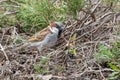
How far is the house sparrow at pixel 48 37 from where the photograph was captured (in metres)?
5.07

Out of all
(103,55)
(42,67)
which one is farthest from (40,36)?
(103,55)

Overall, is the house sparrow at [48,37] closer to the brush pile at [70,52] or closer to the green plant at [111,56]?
the brush pile at [70,52]

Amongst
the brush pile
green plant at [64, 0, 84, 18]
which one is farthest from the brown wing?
green plant at [64, 0, 84, 18]

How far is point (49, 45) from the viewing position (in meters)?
5.05

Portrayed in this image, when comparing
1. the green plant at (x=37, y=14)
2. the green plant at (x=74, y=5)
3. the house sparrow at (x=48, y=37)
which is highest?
the green plant at (x=37, y=14)

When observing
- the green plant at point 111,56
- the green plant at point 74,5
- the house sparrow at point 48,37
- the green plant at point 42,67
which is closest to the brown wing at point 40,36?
the house sparrow at point 48,37

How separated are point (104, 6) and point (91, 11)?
0.92 ft

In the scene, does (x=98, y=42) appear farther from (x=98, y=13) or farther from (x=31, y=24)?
(x=31, y=24)

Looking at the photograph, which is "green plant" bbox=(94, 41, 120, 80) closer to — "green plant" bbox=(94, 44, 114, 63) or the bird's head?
"green plant" bbox=(94, 44, 114, 63)

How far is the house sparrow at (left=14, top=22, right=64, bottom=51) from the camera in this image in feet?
16.6

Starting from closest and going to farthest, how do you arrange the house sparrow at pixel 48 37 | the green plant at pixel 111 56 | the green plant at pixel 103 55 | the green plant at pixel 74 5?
1. the green plant at pixel 111 56
2. the green plant at pixel 103 55
3. the green plant at pixel 74 5
4. the house sparrow at pixel 48 37

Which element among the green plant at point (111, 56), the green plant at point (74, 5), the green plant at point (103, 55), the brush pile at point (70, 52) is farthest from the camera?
the green plant at point (74, 5)

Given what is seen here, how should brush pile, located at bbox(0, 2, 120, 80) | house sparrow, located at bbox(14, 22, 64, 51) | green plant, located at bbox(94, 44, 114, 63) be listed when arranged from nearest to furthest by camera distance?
green plant, located at bbox(94, 44, 114, 63) < brush pile, located at bbox(0, 2, 120, 80) < house sparrow, located at bbox(14, 22, 64, 51)

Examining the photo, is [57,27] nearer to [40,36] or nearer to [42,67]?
[40,36]
